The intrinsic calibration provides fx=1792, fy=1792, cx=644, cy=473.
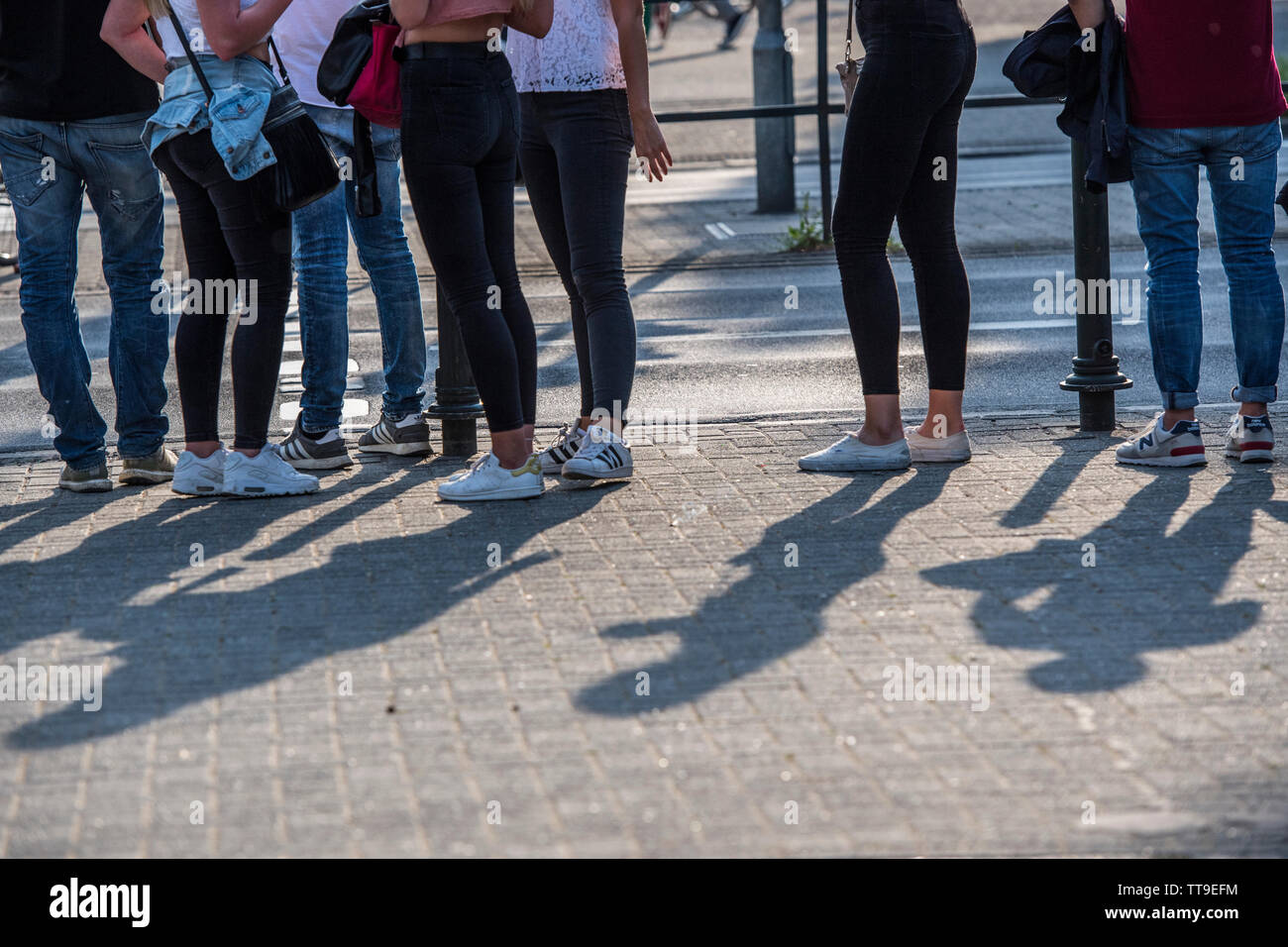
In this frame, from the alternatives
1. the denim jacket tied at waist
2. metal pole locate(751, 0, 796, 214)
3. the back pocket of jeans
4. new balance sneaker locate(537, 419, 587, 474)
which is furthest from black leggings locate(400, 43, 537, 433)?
metal pole locate(751, 0, 796, 214)

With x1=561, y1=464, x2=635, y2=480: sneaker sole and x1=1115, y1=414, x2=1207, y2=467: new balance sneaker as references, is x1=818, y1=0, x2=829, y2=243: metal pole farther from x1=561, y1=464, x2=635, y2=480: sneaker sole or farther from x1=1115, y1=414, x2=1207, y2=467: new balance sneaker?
x1=561, y1=464, x2=635, y2=480: sneaker sole

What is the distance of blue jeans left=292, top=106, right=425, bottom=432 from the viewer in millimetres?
5848

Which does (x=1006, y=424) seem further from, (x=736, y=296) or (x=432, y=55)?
(x=736, y=296)

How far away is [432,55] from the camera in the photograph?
16.4 feet

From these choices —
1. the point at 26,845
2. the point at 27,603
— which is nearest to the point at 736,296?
the point at 27,603

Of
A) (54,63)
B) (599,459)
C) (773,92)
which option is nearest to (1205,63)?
(599,459)

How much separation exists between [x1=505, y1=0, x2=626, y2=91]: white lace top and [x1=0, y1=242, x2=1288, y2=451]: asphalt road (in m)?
1.76

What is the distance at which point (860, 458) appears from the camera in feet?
18.4

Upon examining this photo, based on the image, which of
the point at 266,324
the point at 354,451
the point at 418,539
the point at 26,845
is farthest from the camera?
the point at 354,451

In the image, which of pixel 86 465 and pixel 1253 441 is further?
pixel 86 465

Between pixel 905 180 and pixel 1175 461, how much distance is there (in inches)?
47.2

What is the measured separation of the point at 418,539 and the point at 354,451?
149cm

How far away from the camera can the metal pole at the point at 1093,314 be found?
239 inches

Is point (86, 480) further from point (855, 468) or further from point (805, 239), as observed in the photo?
point (805, 239)
